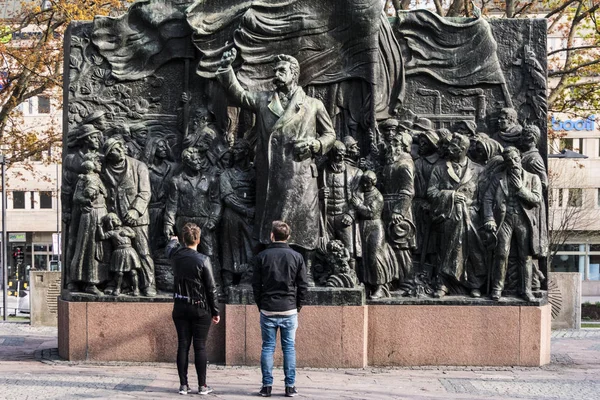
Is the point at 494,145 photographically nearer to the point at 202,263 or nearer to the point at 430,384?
the point at 430,384

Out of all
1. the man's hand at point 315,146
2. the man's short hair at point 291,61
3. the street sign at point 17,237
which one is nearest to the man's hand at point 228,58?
the man's short hair at point 291,61

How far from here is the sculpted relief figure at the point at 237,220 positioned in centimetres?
1499

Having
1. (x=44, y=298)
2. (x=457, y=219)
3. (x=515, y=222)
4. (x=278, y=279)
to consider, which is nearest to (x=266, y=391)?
(x=278, y=279)

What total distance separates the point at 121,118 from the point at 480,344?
600 cm

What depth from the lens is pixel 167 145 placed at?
15.5m

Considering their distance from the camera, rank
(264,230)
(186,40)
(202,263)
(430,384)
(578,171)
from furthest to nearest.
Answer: (578,171) → (186,40) → (264,230) → (430,384) → (202,263)

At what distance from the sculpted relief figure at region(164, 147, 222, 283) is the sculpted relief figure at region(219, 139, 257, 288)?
0.12m

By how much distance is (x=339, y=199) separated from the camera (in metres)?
Answer: 14.9

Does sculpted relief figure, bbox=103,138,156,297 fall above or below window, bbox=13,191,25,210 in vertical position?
above

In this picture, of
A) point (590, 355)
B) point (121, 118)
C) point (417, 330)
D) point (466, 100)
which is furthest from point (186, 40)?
point (590, 355)

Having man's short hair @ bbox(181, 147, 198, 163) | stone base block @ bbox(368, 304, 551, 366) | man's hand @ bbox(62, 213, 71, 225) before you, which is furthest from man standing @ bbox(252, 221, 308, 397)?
man's hand @ bbox(62, 213, 71, 225)

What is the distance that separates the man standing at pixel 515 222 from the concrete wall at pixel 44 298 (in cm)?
1129

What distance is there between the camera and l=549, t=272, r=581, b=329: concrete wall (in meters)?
21.6

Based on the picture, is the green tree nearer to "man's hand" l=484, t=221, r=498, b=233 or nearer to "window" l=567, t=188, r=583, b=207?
"man's hand" l=484, t=221, r=498, b=233
